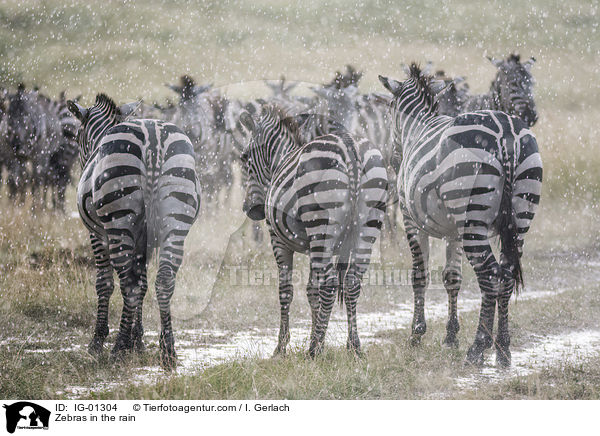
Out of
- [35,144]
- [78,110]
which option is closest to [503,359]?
[78,110]

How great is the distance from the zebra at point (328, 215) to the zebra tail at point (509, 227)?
120 centimetres

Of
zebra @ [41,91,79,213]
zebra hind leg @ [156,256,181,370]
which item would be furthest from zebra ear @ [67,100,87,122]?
zebra hind leg @ [156,256,181,370]

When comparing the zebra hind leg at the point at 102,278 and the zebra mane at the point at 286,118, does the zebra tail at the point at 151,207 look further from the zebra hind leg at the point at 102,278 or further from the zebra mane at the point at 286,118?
the zebra mane at the point at 286,118

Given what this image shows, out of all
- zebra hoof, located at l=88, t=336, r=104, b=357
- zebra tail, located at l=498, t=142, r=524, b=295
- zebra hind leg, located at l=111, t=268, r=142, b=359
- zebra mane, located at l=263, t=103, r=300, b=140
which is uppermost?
zebra mane, located at l=263, t=103, r=300, b=140

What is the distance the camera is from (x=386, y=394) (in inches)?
189

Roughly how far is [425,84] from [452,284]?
2.48 metres

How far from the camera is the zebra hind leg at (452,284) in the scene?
614 centimetres

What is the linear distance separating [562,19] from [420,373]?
5.57 meters

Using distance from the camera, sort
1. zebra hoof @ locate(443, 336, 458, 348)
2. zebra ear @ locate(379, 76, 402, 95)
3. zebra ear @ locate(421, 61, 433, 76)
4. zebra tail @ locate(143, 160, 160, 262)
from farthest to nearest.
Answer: zebra ear @ locate(379, 76, 402, 95)
zebra ear @ locate(421, 61, 433, 76)
zebra hoof @ locate(443, 336, 458, 348)
zebra tail @ locate(143, 160, 160, 262)

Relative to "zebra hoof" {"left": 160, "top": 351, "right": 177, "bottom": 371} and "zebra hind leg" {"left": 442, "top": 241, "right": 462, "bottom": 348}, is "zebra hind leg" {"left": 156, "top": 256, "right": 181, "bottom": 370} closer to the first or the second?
"zebra hoof" {"left": 160, "top": 351, "right": 177, "bottom": 371}

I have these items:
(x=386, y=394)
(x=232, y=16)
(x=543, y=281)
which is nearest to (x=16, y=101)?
(x=232, y=16)
